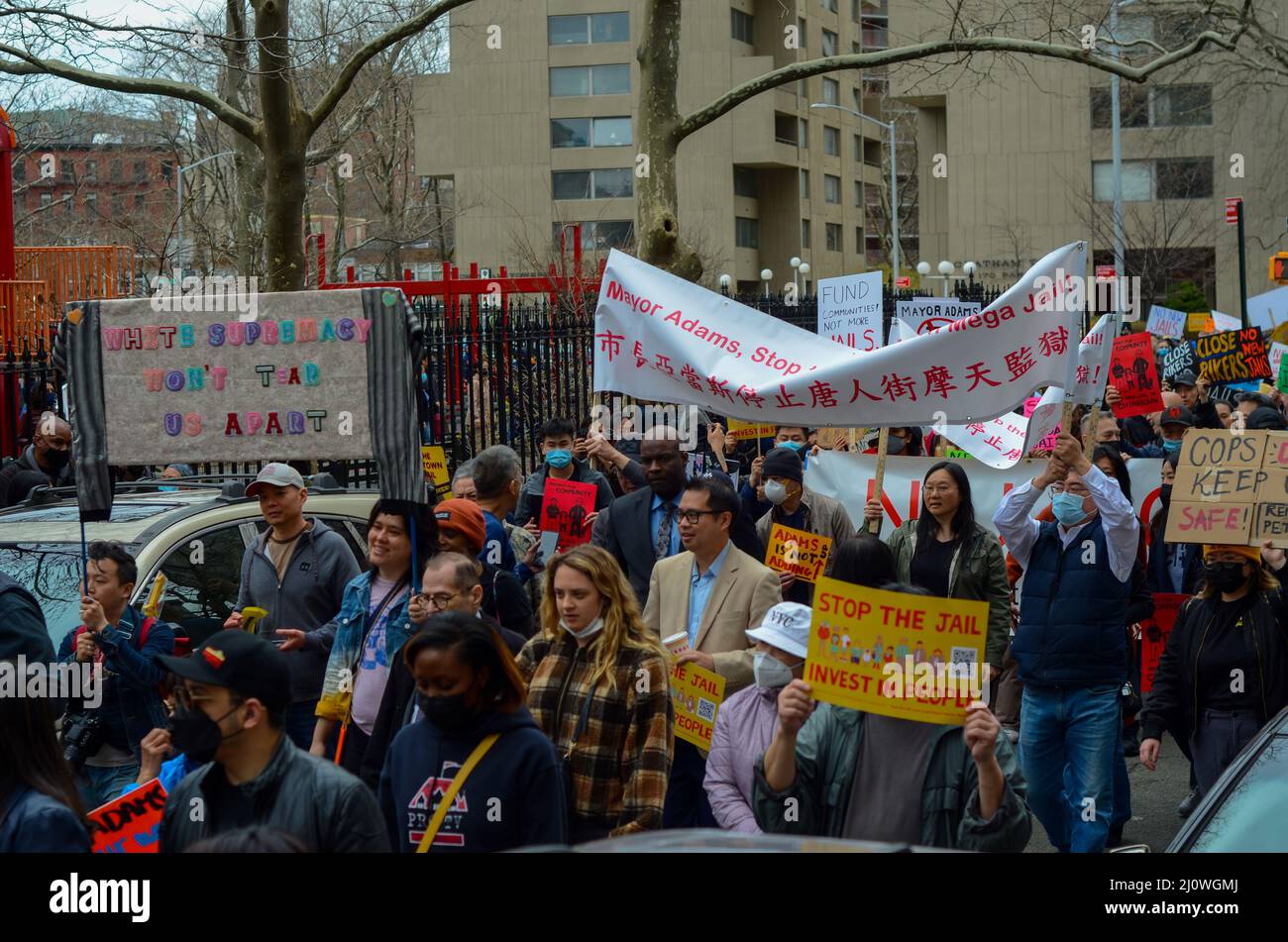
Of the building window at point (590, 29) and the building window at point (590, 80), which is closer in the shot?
the building window at point (590, 29)

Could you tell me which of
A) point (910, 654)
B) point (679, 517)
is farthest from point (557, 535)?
point (910, 654)

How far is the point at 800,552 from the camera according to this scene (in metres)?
8.06

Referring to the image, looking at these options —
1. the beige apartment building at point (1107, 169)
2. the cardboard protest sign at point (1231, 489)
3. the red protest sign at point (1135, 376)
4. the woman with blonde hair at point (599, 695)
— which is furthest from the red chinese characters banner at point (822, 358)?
the beige apartment building at point (1107, 169)

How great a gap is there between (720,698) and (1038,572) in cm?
234

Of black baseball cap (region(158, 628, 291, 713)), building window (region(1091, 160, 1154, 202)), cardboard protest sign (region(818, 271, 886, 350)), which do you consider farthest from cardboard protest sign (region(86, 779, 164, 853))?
building window (region(1091, 160, 1154, 202))

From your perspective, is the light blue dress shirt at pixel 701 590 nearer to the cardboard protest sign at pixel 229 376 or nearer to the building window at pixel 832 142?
the cardboard protest sign at pixel 229 376

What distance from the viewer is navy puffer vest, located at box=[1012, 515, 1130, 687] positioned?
23.9ft

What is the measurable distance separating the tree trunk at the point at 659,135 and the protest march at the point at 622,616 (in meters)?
5.22

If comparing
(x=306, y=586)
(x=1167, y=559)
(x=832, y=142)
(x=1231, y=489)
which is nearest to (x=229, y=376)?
(x=306, y=586)

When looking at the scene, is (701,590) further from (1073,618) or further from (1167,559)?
(1167,559)

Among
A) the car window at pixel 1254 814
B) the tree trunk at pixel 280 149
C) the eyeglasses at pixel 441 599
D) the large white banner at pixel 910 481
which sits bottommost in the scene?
the car window at pixel 1254 814

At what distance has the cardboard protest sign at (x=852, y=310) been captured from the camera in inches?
466

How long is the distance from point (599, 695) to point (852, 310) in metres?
7.52

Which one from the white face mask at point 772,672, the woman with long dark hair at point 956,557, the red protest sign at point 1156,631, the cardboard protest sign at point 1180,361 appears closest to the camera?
the white face mask at point 772,672
